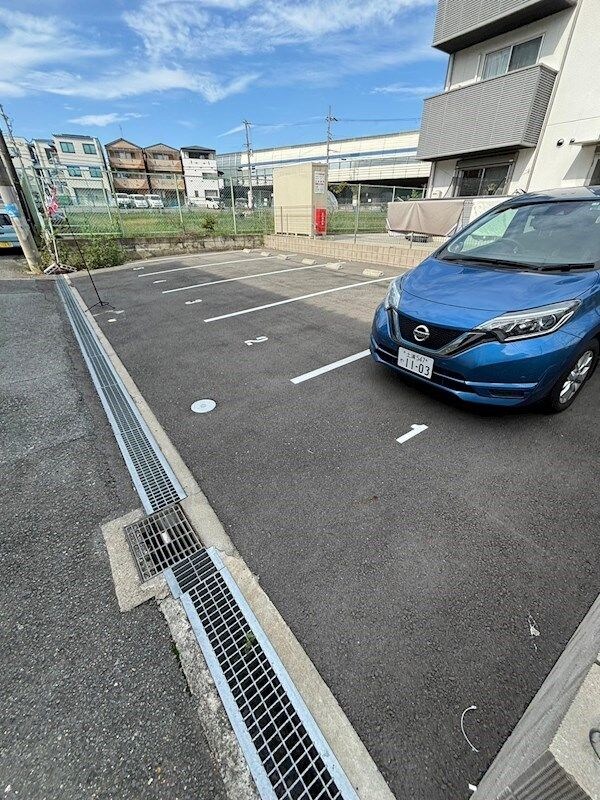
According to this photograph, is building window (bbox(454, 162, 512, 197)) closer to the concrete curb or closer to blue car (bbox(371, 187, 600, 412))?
blue car (bbox(371, 187, 600, 412))

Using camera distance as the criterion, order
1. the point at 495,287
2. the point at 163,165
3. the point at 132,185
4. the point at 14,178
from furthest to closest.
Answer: the point at 163,165, the point at 132,185, the point at 14,178, the point at 495,287

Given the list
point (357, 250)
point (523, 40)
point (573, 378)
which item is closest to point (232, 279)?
point (357, 250)

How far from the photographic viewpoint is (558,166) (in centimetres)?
857

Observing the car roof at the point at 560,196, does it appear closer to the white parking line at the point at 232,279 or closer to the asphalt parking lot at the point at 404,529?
the asphalt parking lot at the point at 404,529

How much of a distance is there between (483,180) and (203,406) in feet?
38.0

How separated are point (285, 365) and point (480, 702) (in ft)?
10.4

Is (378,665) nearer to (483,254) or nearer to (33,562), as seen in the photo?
(33,562)

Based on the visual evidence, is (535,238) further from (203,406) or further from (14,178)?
(14,178)

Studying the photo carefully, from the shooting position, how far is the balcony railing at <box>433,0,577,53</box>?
801cm

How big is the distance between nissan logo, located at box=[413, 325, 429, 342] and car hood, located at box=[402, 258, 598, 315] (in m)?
0.25

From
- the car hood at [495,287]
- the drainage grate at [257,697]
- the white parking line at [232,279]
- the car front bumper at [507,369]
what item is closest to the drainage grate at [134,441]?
the drainage grate at [257,697]

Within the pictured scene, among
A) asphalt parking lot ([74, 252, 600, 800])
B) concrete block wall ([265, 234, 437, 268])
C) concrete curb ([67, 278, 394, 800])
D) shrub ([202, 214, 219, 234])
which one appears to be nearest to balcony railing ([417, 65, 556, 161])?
concrete block wall ([265, 234, 437, 268])

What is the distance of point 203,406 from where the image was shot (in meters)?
3.18

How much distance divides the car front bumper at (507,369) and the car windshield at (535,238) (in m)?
0.85
